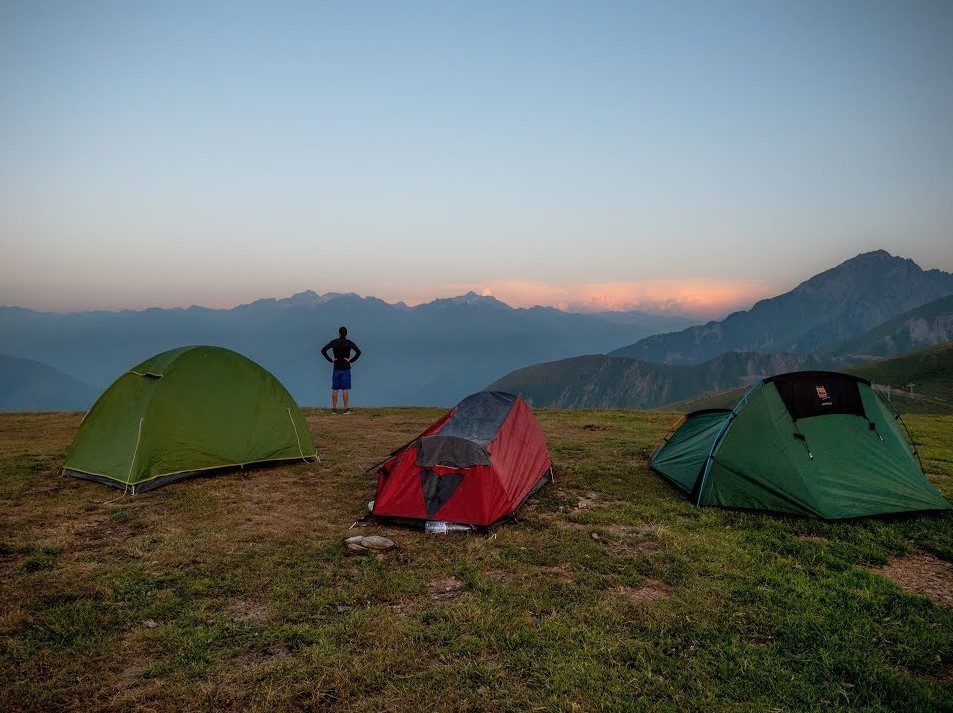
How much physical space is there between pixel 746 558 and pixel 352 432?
48.5 feet

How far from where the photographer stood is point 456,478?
10.0 m

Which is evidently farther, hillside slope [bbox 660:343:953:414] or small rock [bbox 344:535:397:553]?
hillside slope [bbox 660:343:953:414]

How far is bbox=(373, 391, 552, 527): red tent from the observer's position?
32.3 feet

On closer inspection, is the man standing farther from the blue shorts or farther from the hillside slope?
the hillside slope

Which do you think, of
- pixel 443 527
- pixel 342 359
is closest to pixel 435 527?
pixel 443 527

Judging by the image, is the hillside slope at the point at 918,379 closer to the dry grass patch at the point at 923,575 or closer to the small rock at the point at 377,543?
the dry grass patch at the point at 923,575

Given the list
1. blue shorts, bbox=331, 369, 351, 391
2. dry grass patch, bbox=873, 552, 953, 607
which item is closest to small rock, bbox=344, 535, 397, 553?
dry grass patch, bbox=873, 552, 953, 607

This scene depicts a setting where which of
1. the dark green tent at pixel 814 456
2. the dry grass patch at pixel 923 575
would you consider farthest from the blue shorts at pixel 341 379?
the dry grass patch at pixel 923 575

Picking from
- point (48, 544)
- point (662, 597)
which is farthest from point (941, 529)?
point (48, 544)

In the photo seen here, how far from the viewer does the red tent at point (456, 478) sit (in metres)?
9.84

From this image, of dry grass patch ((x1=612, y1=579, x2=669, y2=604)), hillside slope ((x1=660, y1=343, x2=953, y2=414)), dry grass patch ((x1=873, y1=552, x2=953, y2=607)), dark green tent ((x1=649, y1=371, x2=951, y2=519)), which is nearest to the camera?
dry grass patch ((x1=612, y1=579, x2=669, y2=604))

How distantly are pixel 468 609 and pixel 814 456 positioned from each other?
7.91 m

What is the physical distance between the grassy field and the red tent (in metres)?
0.51

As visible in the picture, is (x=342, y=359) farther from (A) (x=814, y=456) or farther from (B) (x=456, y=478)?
(A) (x=814, y=456)
